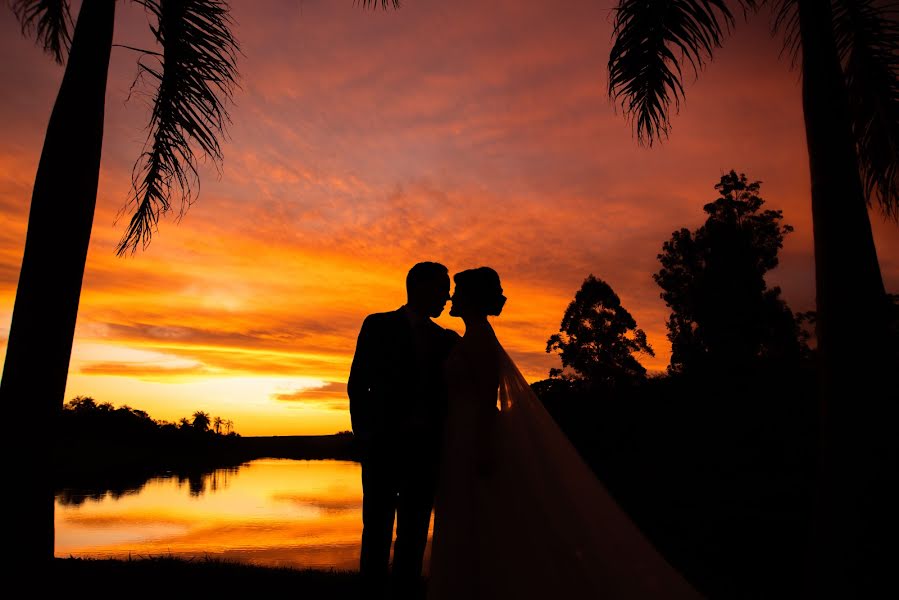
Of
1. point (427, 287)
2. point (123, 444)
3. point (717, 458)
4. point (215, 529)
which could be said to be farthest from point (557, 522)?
point (123, 444)

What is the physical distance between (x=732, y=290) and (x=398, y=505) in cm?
2365

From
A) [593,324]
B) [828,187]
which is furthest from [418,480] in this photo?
[593,324]

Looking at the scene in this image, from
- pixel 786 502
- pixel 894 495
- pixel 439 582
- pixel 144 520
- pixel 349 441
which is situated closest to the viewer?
pixel 439 582

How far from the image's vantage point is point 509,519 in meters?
3.54

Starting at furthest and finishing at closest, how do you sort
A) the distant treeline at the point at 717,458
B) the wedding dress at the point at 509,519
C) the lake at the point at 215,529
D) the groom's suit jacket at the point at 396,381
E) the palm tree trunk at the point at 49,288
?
the lake at the point at 215,529 → the distant treeline at the point at 717,458 → the palm tree trunk at the point at 49,288 → the groom's suit jacket at the point at 396,381 → the wedding dress at the point at 509,519

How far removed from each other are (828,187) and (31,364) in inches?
232

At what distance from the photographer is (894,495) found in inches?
159

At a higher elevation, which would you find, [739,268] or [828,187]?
[739,268]

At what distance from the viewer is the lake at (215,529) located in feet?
46.4

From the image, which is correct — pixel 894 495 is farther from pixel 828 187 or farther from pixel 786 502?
pixel 786 502

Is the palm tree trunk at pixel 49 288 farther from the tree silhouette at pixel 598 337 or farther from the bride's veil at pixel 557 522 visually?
the tree silhouette at pixel 598 337

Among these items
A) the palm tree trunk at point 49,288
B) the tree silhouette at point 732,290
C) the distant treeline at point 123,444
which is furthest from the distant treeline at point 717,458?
the distant treeline at point 123,444

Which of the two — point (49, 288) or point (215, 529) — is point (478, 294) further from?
point (215, 529)

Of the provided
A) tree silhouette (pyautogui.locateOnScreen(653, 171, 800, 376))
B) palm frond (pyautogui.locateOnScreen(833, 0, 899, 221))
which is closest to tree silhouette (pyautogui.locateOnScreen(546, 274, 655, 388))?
tree silhouette (pyautogui.locateOnScreen(653, 171, 800, 376))
